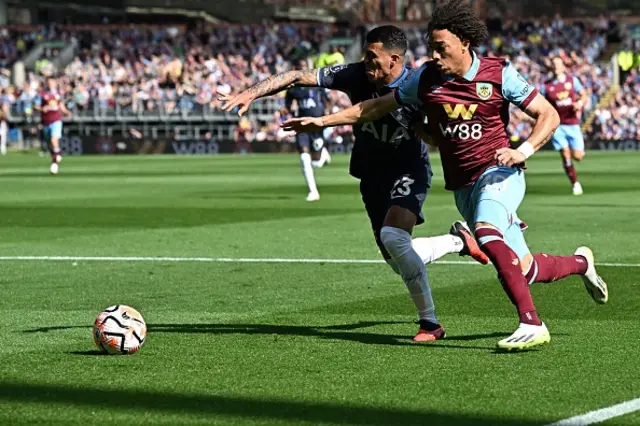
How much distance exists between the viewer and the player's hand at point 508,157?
7.79 m

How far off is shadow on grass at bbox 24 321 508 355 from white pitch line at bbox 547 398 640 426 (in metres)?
2.02

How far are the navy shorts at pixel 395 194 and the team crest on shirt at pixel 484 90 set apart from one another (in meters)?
0.96

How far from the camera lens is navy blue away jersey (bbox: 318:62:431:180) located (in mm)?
9070

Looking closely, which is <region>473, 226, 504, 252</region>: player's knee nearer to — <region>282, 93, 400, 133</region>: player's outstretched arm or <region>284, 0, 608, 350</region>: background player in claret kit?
<region>284, 0, 608, 350</region>: background player in claret kit

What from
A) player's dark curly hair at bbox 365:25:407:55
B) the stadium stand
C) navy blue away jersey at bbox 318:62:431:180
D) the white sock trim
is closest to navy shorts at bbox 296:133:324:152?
the white sock trim

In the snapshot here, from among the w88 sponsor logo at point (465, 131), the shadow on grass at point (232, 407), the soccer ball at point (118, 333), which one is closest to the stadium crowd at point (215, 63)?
the w88 sponsor logo at point (465, 131)

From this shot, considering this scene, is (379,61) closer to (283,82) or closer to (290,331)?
(283,82)

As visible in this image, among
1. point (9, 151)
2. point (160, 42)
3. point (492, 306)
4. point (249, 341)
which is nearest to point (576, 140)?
point (492, 306)

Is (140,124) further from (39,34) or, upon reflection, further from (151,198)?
(151,198)

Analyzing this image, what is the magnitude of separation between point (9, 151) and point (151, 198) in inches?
1377

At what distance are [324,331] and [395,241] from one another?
88 centimetres

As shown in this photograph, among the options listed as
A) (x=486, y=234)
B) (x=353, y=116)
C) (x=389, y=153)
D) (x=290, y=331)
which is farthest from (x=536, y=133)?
(x=290, y=331)

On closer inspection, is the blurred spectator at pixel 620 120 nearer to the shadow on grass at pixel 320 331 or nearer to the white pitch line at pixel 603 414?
the shadow on grass at pixel 320 331

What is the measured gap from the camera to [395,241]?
8883 mm
